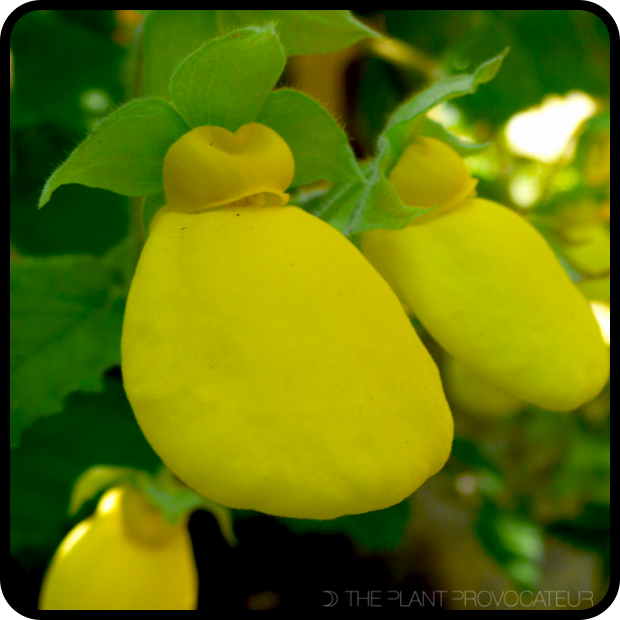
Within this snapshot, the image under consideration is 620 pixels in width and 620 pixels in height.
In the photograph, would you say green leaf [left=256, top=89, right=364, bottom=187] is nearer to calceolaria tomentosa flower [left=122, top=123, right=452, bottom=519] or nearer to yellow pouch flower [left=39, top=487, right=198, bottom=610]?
calceolaria tomentosa flower [left=122, top=123, right=452, bottom=519]

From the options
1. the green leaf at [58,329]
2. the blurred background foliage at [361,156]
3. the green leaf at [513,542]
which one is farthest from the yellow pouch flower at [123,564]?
the green leaf at [513,542]

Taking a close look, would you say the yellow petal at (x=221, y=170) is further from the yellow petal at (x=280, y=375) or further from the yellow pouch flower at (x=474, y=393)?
the yellow pouch flower at (x=474, y=393)

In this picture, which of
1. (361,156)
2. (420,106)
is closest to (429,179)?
(420,106)

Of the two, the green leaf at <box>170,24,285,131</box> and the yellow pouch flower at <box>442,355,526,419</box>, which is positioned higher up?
the green leaf at <box>170,24,285,131</box>

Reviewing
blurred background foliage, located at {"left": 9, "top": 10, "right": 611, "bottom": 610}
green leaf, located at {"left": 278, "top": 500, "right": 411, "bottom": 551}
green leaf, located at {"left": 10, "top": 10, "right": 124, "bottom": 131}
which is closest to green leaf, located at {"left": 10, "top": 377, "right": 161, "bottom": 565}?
blurred background foliage, located at {"left": 9, "top": 10, "right": 611, "bottom": 610}

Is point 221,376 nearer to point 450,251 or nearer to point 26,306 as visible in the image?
point 450,251

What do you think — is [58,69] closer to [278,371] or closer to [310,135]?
[310,135]
